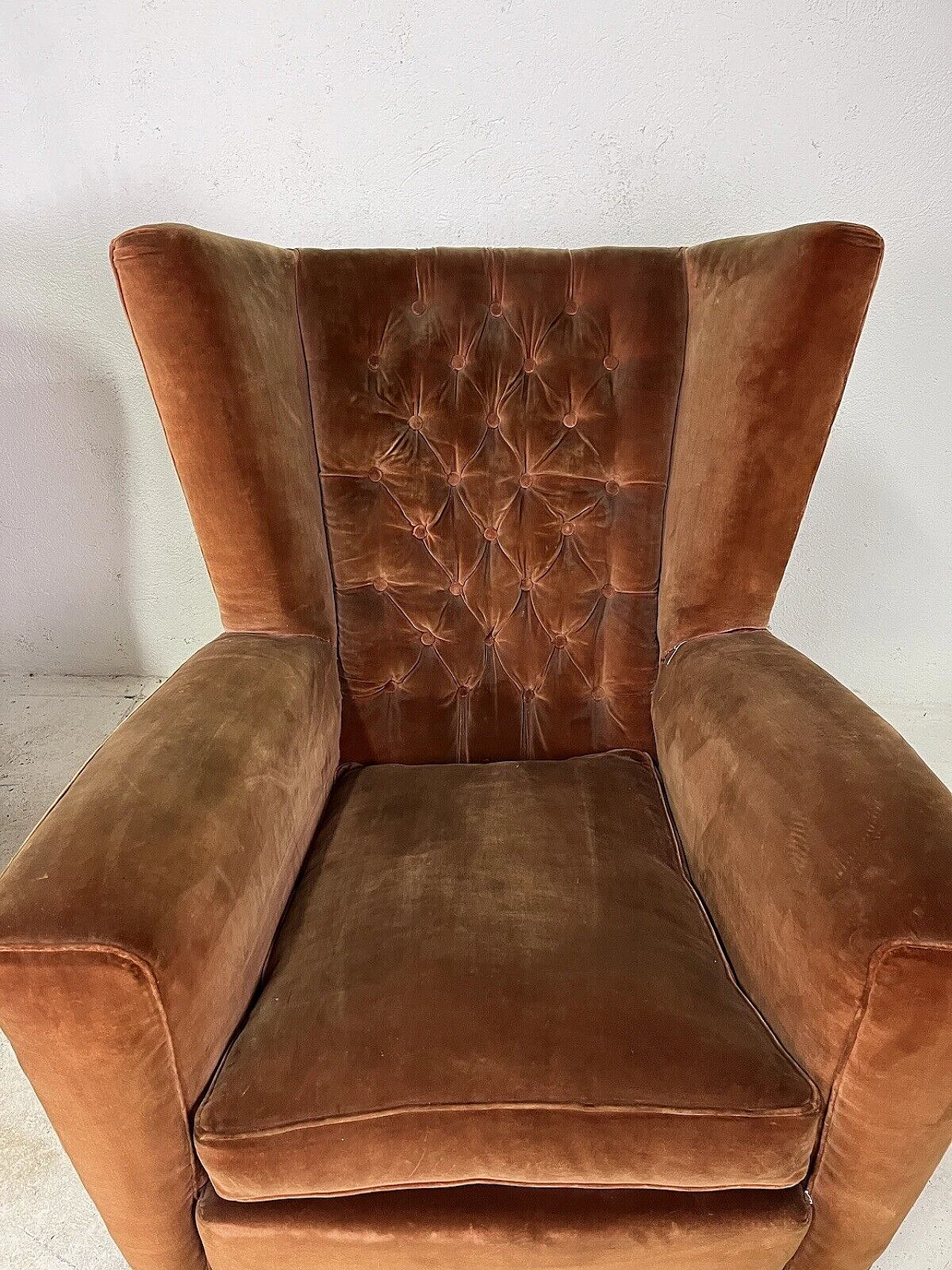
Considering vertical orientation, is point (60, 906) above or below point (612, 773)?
above

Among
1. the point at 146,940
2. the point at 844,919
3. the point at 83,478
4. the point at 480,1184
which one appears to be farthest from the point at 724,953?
the point at 83,478

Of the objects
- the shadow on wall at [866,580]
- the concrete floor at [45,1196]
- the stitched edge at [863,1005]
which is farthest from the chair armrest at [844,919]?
the shadow on wall at [866,580]

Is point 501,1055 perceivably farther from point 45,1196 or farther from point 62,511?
point 62,511

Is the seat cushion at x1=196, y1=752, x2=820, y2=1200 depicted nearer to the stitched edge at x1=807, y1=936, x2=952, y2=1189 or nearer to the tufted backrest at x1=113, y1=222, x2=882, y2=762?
the stitched edge at x1=807, y1=936, x2=952, y2=1189

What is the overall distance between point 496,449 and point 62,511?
104cm

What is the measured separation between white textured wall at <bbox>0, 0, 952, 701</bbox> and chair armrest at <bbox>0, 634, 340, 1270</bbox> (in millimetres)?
956

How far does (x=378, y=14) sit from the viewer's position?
128 cm

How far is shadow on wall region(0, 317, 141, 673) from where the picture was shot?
162 cm

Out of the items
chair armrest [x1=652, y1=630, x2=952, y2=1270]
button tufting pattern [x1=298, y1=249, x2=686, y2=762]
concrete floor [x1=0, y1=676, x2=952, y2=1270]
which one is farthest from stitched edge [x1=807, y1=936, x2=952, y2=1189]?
button tufting pattern [x1=298, y1=249, x2=686, y2=762]

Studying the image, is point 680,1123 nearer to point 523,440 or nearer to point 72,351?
point 523,440

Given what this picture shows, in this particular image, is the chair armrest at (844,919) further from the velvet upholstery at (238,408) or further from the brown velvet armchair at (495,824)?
the velvet upholstery at (238,408)

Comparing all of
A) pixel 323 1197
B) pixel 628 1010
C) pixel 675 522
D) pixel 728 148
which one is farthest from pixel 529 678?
pixel 728 148

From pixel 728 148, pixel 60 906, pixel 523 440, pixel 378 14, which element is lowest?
pixel 60 906

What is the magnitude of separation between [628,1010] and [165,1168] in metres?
0.40
